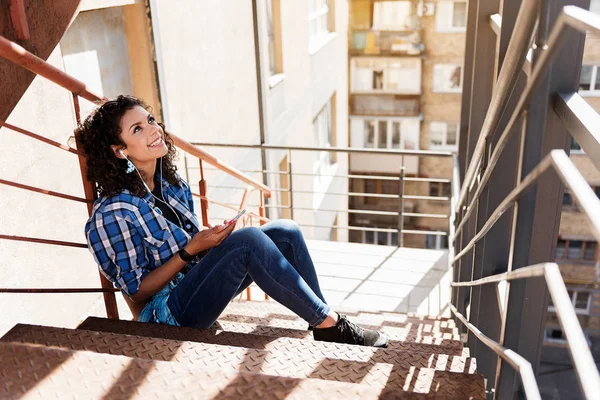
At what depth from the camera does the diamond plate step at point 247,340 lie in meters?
1.85

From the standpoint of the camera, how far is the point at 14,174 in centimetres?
274

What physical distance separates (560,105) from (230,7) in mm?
Answer: 5499

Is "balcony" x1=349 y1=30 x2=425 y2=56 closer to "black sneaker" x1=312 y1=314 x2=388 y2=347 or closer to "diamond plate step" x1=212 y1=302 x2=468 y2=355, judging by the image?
"diamond plate step" x1=212 y1=302 x2=468 y2=355

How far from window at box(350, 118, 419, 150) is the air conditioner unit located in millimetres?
3083

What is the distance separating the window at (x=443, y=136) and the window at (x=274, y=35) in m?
9.51

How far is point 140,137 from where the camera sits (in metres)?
2.15

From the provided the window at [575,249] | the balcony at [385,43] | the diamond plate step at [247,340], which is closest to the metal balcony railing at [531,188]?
the diamond plate step at [247,340]

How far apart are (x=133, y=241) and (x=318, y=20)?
30.9ft

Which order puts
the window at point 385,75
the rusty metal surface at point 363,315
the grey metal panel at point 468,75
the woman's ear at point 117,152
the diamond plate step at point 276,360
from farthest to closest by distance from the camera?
the window at point 385,75
the rusty metal surface at point 363,315
the grey metal panel at point 468,75
the woman's ear at point 117,152
the diamond plate step at point 276,360

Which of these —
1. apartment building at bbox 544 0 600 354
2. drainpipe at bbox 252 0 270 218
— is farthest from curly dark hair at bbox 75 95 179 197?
apartment building at bbox 544 0 600 354

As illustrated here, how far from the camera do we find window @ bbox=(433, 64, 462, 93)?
15.8 metres

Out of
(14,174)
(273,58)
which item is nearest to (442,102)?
(273,58)

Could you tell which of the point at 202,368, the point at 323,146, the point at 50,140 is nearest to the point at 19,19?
the point at 50,140

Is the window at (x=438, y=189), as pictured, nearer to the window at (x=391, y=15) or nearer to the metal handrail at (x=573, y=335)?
the window at (x=391, y=15)
